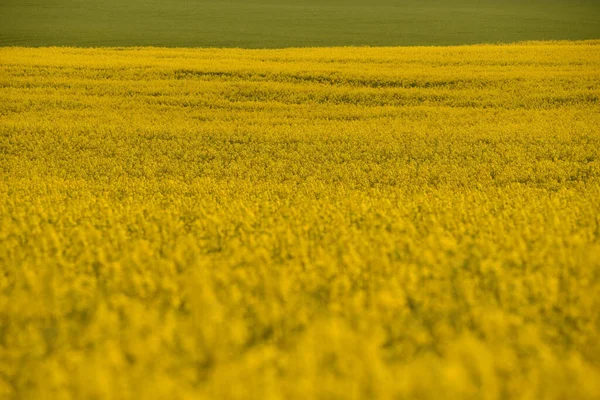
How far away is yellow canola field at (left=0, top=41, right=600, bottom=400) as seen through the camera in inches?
122

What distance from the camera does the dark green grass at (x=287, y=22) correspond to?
31719 mm

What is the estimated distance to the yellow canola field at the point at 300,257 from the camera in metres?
3.10

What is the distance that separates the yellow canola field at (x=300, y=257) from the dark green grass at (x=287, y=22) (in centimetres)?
1540

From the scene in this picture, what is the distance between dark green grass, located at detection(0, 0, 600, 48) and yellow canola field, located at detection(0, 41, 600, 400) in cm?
1540

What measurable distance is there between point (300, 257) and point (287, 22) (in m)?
34.2

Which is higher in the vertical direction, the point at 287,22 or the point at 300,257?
the point at 287,22

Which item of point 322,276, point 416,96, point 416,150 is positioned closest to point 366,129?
point 416,150

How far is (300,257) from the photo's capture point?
17.6ft

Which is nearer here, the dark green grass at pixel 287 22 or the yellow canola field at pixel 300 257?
the yellow canola field at pixel 300 257

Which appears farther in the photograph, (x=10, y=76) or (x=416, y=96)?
(x=10, y=76)

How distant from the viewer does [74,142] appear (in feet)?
49.9

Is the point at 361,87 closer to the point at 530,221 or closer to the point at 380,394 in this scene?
the point at 530,221

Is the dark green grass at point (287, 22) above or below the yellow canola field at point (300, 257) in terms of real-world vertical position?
above

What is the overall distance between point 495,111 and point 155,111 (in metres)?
8.33
